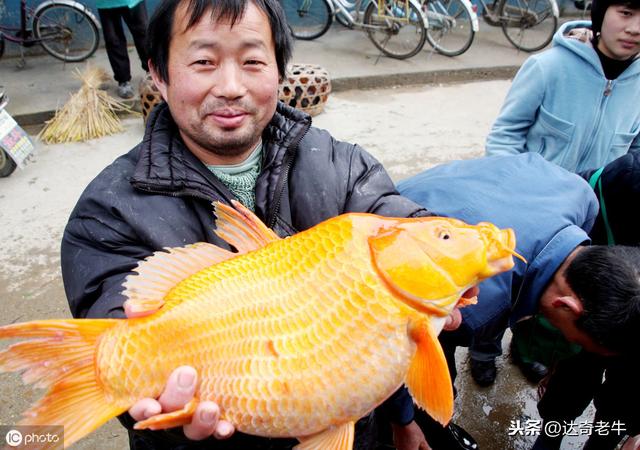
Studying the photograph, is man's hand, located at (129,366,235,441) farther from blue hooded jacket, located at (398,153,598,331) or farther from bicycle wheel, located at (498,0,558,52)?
bicycle wheel, located at (498,0,558,52)

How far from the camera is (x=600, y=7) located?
2.40m

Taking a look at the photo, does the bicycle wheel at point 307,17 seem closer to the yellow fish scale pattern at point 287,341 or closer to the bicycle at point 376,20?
the bicycle at point 376,20

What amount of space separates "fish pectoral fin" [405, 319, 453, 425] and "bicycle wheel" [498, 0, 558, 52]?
27.6 ft

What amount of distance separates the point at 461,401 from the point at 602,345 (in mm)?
1136

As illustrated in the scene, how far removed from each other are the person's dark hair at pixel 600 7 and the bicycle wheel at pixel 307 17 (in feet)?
19.9

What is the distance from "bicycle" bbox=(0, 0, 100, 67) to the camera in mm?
6203

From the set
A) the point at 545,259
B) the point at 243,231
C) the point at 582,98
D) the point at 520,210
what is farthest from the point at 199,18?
the point at 582,98

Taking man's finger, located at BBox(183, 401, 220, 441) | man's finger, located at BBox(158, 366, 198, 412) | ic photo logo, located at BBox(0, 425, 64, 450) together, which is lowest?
ic photo logo, located at BBox(0, 425, 64, 450)

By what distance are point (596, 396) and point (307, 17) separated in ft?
24.4

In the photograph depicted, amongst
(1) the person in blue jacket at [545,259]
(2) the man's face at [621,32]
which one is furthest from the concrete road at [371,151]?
(2) the man's face at [621,32]

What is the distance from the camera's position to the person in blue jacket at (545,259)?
1.65 meters

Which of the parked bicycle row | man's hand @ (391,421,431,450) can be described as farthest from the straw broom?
man's hand @ (391,421,431,450)

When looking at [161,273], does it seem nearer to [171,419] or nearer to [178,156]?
[171,419]

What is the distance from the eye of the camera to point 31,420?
100 centimetres
